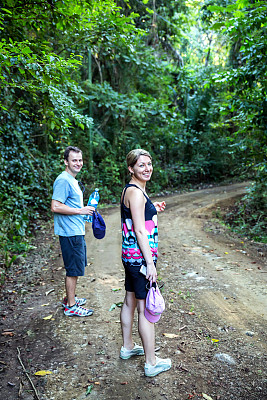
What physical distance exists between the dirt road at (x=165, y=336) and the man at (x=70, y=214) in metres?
0.73

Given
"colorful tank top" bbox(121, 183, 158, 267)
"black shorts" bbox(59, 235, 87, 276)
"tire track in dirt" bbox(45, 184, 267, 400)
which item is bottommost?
"tire track in dirt" bbox(45, 184, 267, 400)

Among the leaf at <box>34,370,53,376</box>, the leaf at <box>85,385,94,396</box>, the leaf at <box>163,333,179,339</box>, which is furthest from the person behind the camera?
the leaf at <box>163,333,179,339</box>

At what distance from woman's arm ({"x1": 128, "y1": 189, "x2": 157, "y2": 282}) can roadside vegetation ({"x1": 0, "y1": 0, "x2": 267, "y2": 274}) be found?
190cm

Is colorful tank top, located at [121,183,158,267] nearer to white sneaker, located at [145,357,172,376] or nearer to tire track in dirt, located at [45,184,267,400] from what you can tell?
white sneaker, located at [145,357,172,376]

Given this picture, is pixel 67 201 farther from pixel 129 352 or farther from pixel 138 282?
pixel 129 352

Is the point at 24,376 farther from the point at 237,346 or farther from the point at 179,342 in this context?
the point at 237,346

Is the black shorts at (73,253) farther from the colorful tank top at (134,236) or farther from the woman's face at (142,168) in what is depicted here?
the woman's face at (142,168)

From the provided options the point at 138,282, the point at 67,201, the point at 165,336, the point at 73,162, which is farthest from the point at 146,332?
the point at 73,162

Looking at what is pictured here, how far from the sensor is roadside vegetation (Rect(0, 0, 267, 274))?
4883 millimetres

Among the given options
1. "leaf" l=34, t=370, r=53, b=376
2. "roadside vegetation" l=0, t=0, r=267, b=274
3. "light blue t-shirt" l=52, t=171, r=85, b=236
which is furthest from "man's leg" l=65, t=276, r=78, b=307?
"roadside vegetation" l=0, t=0, r=267, b=274

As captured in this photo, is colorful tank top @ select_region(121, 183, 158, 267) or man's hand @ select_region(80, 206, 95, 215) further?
man's hand @ select_region(80, 206, 95, 215)

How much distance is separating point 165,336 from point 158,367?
706 millimetres

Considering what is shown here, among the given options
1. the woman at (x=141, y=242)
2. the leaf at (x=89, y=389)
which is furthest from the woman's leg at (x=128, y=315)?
the leaf at (x=89, y=389)

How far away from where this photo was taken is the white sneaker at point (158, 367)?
286 centimetres
